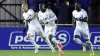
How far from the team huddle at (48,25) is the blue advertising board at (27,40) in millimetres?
1748

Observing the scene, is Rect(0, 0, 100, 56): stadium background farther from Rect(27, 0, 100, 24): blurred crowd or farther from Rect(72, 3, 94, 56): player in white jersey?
Rect(72, 3, 94, 56): player in white jersey

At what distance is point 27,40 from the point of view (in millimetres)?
24906

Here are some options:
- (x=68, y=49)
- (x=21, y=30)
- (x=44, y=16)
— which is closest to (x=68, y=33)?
(x=68, y=49)

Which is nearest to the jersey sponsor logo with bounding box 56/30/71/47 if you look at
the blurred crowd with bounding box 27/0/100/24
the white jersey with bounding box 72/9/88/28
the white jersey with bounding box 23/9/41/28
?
the blurred crowd with bounding box 27/0/100/24

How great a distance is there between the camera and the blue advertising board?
81.4ft

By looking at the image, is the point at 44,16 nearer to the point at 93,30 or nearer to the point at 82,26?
the point at 82,26

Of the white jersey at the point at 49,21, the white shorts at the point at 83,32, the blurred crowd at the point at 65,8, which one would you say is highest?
the blurred crowd at the point at 65,8

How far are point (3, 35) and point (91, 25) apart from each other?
458 cm

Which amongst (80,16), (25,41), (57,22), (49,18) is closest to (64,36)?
(57,22)

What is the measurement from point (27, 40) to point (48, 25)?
4.02 m

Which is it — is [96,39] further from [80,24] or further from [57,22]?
[80,24]

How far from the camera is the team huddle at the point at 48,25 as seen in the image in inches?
Answer: 828

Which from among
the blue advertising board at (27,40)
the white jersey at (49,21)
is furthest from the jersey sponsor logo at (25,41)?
the white jersey at (49,21)

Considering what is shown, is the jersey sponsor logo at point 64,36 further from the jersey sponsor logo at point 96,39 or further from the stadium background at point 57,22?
the jersey sponsor logo at point 96,39
